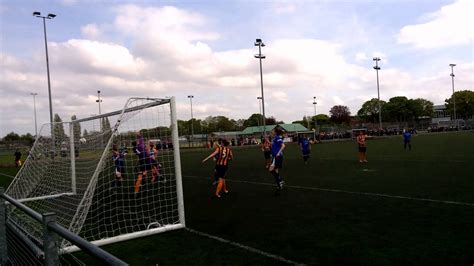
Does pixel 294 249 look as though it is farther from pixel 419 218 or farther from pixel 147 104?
pixel 147 104

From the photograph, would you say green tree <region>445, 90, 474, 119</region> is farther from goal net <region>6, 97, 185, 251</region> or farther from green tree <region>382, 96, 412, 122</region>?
goal net <region>6, 97, 185, 251</region>

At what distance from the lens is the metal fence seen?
2.15 metres

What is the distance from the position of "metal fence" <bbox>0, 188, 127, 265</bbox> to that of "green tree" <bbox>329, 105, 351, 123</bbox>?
136680 millimetres

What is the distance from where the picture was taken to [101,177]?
9.23 metres

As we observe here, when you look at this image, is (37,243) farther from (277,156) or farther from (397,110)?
(397,110)

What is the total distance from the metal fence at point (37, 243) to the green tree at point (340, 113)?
448 ft

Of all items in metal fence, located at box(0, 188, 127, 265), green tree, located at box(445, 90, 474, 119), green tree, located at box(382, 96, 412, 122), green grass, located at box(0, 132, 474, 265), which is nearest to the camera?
metal fence, located at box(0, 188, 127, 265)

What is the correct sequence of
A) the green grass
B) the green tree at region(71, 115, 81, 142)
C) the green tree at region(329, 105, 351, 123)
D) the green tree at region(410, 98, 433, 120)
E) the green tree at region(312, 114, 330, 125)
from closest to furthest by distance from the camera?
the green grass < the green tree at region(71, 115, 81, 142) < the green tree at region(410, 98, 433, 120) < the green tree at region(329, 105, 351, 123) < the green tree at region(312, 114, 330, 125)

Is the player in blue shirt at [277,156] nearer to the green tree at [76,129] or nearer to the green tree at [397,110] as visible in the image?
the green tree at [76,129]

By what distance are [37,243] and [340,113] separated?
141 meters

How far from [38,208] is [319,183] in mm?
8371

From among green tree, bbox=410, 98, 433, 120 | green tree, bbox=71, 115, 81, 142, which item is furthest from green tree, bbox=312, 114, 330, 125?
green tree, bbox=71, 115, 81, 142

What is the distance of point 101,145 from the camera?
29.7 ft

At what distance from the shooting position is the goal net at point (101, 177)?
7730 millimetres
